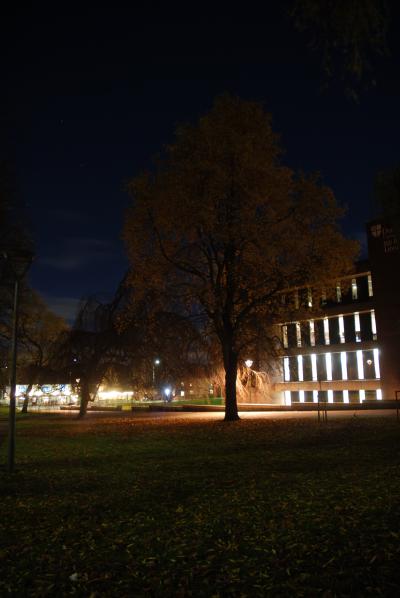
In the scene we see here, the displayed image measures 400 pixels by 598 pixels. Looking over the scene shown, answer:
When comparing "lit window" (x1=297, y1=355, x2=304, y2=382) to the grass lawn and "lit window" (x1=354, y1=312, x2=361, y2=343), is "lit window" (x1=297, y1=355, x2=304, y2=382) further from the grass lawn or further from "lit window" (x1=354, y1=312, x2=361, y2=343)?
the grass lawn

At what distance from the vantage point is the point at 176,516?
720 cm

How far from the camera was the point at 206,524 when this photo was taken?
6652 mm

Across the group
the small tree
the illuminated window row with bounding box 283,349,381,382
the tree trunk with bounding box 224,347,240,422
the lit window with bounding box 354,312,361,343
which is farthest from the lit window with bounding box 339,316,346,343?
the tree trunk with bounding box 224,347,240,422

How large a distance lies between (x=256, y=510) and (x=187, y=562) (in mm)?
2136

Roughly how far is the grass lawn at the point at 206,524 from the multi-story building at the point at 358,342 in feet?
98.1

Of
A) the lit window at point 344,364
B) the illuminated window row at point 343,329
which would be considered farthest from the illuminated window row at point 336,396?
the illuminated window row at point 343,329

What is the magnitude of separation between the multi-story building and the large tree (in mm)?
16519

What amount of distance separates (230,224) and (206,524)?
1835cm

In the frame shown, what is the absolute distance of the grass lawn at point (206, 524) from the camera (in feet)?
15.8

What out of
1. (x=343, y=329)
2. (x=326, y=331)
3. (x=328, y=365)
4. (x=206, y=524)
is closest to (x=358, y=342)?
(x=343, y=329)

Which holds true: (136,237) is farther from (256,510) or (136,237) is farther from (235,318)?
(256,510)

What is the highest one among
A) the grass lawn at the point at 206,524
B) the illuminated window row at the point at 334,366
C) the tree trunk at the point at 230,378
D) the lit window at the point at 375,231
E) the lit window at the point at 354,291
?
the lit window at the point at 375,231

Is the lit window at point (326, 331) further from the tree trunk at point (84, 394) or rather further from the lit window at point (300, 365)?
the tree trunk at point (84, 394)

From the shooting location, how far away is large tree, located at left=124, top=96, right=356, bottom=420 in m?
23.4
